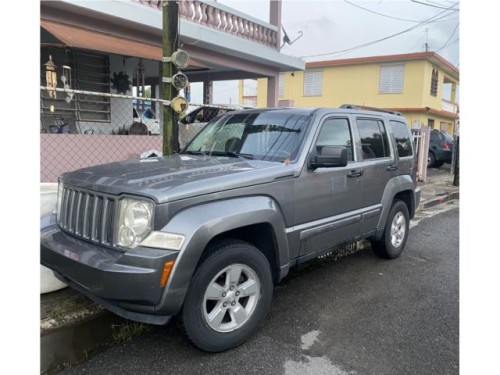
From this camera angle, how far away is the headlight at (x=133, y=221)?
2730mm

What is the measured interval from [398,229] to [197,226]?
11.6 ft

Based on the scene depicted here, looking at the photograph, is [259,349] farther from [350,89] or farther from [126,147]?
[350,89]

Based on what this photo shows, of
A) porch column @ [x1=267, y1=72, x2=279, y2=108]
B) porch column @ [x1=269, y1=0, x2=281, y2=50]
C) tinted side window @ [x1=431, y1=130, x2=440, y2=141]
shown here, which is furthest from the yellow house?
porch column @ [x1=269, y1=0, x2=281, y2=50]

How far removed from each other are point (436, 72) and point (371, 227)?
22.8 meters

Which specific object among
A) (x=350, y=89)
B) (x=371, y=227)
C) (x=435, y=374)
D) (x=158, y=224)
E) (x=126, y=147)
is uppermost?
(x=350, y=89)

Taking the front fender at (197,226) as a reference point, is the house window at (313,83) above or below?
above

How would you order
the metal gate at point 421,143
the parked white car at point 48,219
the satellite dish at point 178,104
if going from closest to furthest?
the parked white car at point 48,219 < the satellite dish at point 178,104 < the metal gate at point 421,143

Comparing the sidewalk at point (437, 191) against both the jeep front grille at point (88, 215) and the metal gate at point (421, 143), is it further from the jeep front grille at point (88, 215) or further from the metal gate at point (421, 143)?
the jeep front grille at point (88, 215)

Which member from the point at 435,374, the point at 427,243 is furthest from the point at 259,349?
the point at 427,243

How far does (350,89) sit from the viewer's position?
2419 cm

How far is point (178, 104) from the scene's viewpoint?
4.95 m

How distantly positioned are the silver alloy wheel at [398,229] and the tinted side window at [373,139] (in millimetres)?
866

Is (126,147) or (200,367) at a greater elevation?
(126,147)

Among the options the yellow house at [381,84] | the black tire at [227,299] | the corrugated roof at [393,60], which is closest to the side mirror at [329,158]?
the black tire at [227,299]
